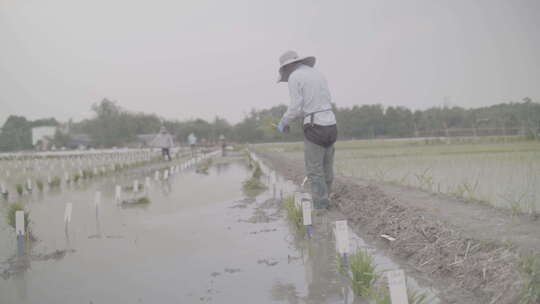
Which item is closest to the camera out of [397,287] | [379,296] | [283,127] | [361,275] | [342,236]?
[397,287]

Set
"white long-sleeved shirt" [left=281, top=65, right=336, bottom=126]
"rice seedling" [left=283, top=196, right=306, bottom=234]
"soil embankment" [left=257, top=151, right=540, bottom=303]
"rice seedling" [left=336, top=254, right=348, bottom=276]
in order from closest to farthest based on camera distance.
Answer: "soil embankment" [left=257, top=151, right=540, bottom=303] → "rice seedling" [left=336, top=254, right=348, bottom=276] → "rice seedling" [left=283, top=196, right=306, bottom=234] → "white long-sleeved shirt" [left=281, top=65, right=336, bottom=126]

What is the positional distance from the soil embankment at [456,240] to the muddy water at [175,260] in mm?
384

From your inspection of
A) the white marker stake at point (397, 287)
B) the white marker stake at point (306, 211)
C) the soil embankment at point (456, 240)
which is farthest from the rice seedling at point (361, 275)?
the white marker stake at point (306, 211)

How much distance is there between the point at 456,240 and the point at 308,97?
7.72ft

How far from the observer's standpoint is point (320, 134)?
15.5 ft

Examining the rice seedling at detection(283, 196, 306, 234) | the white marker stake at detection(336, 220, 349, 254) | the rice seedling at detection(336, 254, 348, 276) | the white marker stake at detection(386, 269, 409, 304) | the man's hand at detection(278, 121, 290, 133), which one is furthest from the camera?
the man's hand at detection(278, 121, 290, 133)

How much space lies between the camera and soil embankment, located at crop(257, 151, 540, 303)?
2.47 metres

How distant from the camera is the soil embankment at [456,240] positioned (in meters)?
2.47

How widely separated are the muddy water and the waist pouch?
1.02 m

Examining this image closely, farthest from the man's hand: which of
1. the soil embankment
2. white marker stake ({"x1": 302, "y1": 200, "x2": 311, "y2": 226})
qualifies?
the soil embankment

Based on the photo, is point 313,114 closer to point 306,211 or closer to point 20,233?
point 306,211

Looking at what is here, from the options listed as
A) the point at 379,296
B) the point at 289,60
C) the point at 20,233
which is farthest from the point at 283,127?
the point at 20,233

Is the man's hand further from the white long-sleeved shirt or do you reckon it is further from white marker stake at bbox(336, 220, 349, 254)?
white marker stake at bbox(336, 220, 349, 254)

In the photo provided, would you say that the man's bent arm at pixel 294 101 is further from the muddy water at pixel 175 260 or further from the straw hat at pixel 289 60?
the muddy water at pixel 175 260
